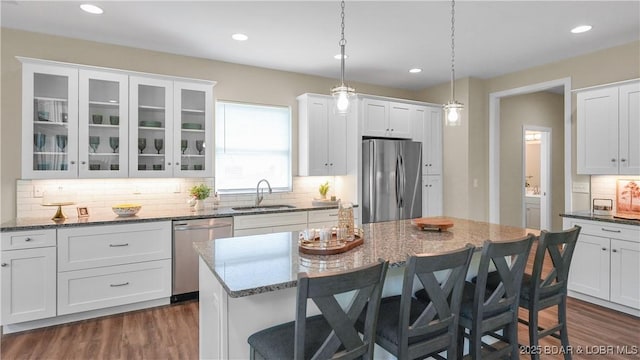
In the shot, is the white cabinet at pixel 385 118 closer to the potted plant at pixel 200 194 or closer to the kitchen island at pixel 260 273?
the potted plant at pixel 200 194

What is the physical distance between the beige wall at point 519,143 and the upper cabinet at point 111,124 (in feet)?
15.2

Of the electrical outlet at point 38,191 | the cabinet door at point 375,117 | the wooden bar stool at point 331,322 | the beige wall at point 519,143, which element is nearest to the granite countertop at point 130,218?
the electrical outlet at point 38,191

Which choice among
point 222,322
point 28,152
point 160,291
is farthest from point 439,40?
point 28,152

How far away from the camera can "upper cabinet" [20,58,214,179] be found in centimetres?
335

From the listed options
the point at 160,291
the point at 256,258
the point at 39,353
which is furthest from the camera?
the point at 160,291

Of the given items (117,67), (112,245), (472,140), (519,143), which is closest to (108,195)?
(112,245)

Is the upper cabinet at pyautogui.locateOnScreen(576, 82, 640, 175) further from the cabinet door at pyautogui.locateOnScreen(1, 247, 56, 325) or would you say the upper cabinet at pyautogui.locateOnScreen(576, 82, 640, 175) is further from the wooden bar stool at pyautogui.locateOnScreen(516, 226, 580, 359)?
the cabinet door at pyautogui.locateOnScreen(1, 247, 56, 325)

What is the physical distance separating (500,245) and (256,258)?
50.2 inches

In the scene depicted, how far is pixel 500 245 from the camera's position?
6.00ft

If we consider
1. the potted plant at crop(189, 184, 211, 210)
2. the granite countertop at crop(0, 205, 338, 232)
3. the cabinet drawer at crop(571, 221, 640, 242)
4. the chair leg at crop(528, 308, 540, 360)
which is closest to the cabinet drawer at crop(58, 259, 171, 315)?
the granite countertop at crop(0, 205, 338, 232)

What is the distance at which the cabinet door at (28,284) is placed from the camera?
2.99m

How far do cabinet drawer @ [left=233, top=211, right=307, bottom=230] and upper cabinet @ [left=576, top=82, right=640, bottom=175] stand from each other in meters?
3.23

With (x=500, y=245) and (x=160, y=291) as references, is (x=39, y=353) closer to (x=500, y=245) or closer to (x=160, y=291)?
(x=160, y=291)

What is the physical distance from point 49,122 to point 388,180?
3.82 m
